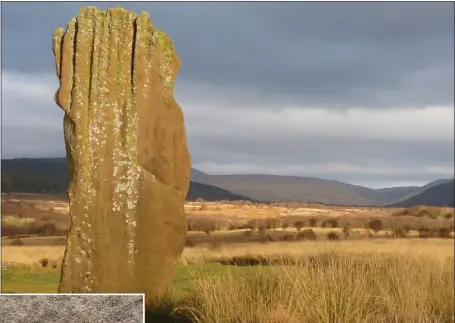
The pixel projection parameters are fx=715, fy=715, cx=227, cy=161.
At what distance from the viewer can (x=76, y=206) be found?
8.10m

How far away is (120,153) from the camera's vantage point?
26.9ft

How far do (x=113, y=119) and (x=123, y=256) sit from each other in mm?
1573

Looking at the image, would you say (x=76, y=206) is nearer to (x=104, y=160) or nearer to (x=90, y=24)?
(x=104, y=160)

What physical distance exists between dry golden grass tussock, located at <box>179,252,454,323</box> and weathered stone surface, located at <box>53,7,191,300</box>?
0.75 meters

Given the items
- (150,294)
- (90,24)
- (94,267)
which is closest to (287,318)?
(150,294)

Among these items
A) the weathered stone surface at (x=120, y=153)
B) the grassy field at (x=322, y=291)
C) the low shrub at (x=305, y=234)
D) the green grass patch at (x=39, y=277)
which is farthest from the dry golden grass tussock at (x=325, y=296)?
the low shrub at (x=305, y=234)

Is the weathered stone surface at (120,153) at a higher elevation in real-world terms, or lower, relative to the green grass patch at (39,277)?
higher

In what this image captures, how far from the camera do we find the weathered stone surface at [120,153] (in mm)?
8117

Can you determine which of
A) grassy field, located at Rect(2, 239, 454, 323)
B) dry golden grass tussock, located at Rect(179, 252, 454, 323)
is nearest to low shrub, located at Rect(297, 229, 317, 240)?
grassy field, located at Rect(2, 239, 454, 323)

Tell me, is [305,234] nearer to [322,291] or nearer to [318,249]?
[318,249]

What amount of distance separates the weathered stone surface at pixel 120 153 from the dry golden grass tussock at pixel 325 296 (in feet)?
2.46

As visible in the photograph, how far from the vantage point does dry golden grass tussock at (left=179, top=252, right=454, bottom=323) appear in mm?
7098

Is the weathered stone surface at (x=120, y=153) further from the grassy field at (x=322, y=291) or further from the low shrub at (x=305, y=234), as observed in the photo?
the low shrub at (x=305, y=234)

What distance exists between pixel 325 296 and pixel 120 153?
2.83 m
